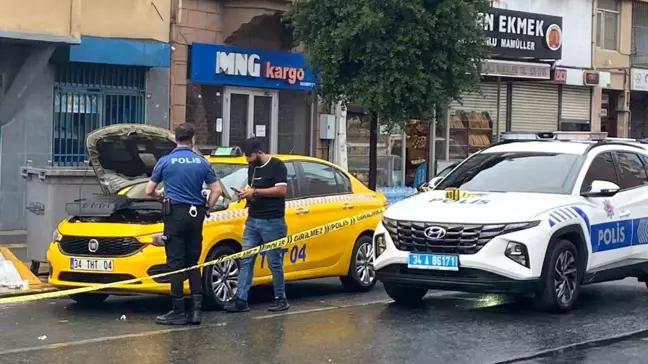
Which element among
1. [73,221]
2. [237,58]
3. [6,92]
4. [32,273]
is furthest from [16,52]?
[73,221]

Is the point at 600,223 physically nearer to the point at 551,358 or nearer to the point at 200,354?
the point at 551,358

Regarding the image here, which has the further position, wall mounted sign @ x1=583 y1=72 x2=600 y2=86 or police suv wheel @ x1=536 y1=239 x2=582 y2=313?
wall mounted sign @ x1=583 y1=72 x2=600 y2=86

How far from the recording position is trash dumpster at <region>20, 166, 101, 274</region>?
39.4 ft

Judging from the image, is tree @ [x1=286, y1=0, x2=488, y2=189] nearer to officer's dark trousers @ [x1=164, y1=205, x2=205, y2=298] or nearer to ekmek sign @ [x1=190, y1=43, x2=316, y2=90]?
ekmek sign @ [x1=190, y1=43, x2=316, y2=90]

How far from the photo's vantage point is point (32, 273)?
40.1ft

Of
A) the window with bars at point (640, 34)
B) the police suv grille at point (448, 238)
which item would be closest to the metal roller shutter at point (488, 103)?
the window with bars at point (640, 34)

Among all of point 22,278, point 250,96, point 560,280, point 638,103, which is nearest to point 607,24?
point 638,103

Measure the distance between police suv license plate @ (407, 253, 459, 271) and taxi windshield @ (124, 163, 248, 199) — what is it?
2.08 metres

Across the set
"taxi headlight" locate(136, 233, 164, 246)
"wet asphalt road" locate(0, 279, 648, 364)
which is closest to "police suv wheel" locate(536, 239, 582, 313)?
"wet asphalt road" locate(0, 279, 648, 364)

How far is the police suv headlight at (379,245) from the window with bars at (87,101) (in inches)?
331

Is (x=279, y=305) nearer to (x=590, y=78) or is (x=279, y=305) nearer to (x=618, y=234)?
(x=618, y=234)

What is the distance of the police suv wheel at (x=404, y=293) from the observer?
35.6 ft

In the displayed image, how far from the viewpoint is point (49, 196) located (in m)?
12.0

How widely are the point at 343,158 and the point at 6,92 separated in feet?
24.4
